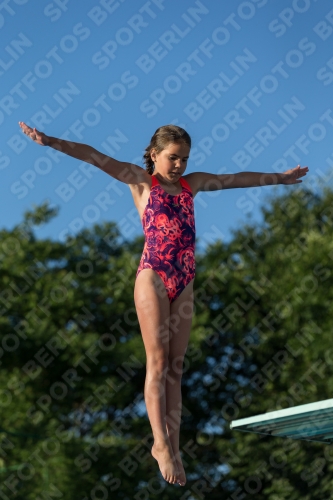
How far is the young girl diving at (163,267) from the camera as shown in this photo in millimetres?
3791

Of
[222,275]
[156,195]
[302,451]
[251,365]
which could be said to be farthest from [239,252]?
[156,195]

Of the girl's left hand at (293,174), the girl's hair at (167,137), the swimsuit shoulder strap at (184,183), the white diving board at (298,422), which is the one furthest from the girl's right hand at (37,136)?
the white diving board at (298,422)

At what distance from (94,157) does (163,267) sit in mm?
603

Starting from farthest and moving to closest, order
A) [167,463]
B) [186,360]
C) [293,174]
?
1. [186,360]
2. [293,174]
3. [167,463]

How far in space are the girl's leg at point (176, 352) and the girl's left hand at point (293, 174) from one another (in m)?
0.87

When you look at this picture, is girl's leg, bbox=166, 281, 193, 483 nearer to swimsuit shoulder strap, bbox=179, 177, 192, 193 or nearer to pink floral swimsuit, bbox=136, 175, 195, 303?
pink floral swimsuit, bbox=136, 175, 195, 303

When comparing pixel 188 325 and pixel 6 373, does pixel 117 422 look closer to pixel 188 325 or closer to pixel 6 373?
pixel 6 373

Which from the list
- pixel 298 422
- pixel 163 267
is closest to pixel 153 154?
pixel 163 267

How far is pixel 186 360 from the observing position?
17.7m

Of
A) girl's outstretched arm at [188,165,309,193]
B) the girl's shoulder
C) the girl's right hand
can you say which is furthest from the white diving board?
the girl's right hand

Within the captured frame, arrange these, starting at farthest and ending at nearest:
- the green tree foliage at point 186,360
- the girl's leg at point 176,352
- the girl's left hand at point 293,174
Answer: the green tree foliage at point 186,360
the girl's left hand at point 293,174
the girl's leg at point 176,352

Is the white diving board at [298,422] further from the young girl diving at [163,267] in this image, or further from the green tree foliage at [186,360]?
the green tree foliage at [186,360]

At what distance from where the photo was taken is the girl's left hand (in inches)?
172

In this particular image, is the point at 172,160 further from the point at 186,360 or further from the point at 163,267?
the point at 186,360
